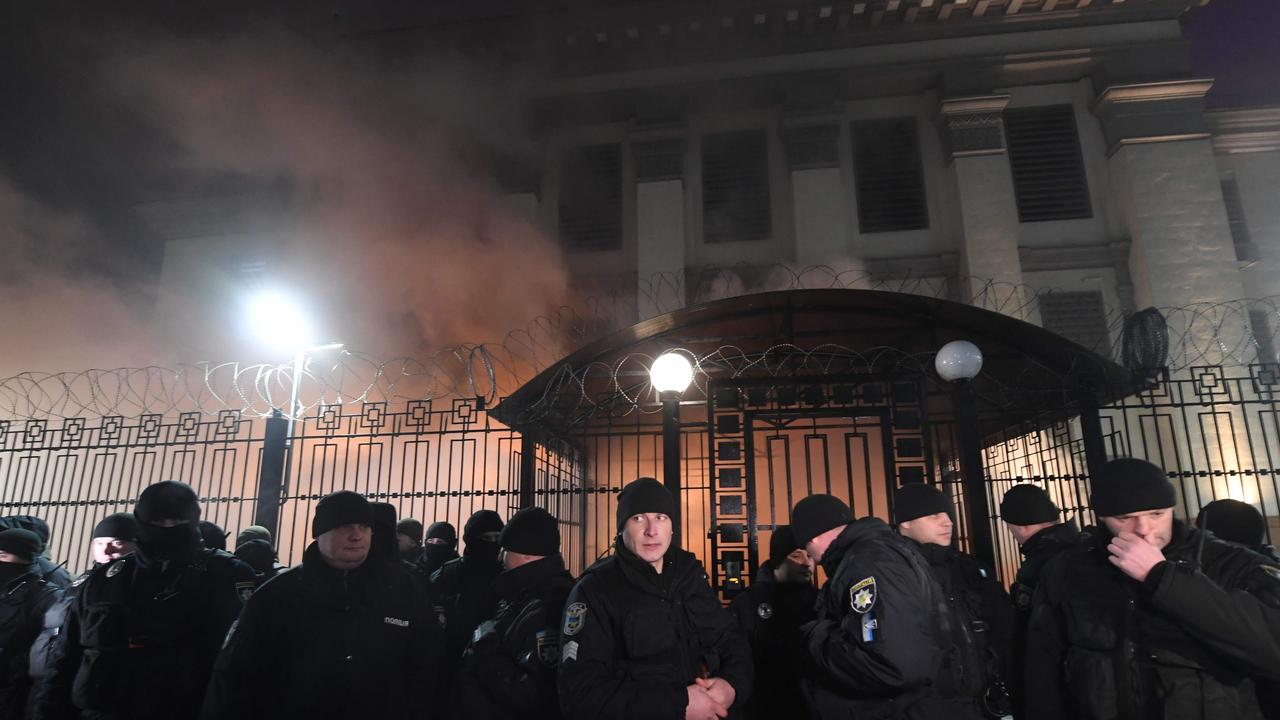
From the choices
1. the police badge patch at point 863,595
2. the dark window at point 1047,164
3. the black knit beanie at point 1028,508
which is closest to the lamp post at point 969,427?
the black knit beanie at point 1028,508

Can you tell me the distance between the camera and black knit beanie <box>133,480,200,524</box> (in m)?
4.24

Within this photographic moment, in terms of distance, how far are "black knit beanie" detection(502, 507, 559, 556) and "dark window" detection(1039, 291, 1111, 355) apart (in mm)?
15171

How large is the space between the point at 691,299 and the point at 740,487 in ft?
30.3

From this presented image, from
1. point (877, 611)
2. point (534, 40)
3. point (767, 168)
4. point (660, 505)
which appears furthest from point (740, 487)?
point (534, 40)

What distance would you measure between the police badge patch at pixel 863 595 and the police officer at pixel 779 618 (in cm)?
182

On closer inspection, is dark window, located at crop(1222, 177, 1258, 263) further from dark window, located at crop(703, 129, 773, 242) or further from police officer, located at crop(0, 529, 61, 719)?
police officer, located at crop(0, 529, 61, 719)

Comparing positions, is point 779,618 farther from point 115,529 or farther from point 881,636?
point 115,529

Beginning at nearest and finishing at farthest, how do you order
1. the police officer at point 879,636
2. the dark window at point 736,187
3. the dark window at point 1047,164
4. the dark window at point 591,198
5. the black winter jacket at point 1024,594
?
the police officer at point 879,636 < the black winter jacket at point 1024,594 < the dark window at point 1047,164 < the dark window at point 736,187 < the dark window at point 591,198

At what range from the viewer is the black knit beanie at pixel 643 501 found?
3.72 metres

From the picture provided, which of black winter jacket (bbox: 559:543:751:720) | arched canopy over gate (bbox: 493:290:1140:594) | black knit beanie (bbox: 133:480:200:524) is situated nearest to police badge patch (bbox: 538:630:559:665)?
black winter jacket (bbox: 559:543:751:720)

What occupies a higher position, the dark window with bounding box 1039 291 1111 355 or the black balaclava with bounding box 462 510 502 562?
the dark window with bounding box 1039 291 1111 355

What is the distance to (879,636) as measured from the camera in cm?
300

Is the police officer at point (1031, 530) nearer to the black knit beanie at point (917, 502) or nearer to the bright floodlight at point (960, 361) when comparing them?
the black knit beanie at point (917, 502)

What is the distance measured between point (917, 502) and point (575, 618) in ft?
8.01
